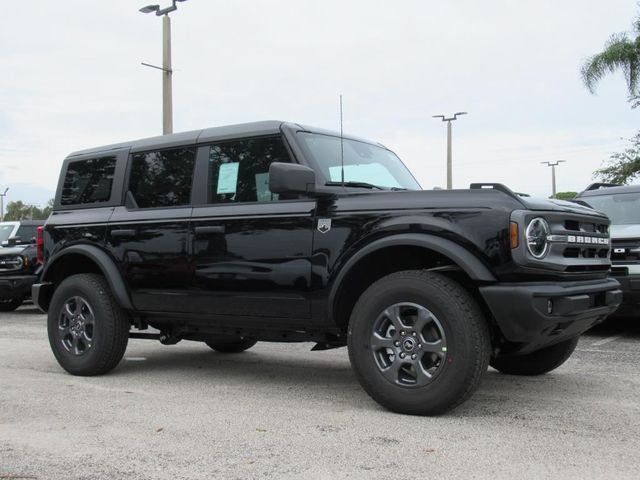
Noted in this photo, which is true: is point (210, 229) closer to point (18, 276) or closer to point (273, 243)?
point (273, 243)

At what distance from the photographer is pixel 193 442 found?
3830mm

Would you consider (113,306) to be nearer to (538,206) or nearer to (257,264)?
(257,264)

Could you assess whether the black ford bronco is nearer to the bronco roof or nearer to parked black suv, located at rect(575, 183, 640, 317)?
the bronco roof

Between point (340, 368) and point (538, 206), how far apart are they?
106 inches

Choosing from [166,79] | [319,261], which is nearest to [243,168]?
[319,261]

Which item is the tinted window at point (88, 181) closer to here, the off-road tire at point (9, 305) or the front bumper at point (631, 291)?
the front bumper at point (631, 291)

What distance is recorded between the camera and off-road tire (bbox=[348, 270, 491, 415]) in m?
4.10

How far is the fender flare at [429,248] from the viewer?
412 cm

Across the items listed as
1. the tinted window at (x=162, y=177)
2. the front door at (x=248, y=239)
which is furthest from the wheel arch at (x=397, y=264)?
the tinted window at (x=162, y=177)

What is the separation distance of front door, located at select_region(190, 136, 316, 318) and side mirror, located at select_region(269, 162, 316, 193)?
0.28 m

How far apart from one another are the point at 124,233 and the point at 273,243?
1533 mm

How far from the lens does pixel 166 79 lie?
1555cm

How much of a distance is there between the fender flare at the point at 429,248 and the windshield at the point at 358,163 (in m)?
0.72

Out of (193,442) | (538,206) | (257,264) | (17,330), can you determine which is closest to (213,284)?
(257,264)
